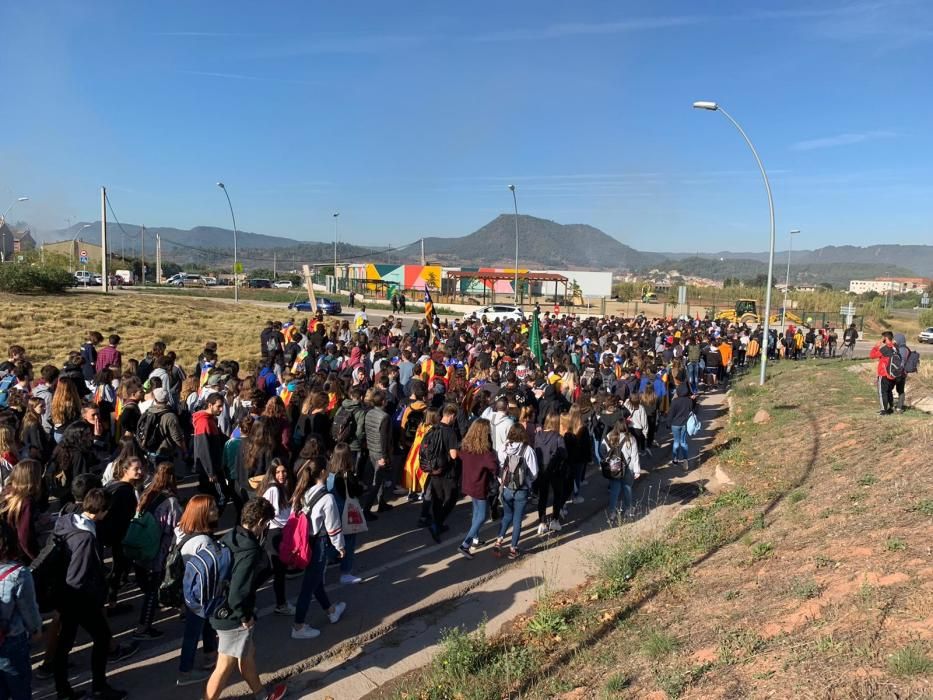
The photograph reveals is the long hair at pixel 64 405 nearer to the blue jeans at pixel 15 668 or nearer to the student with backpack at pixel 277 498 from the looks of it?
the student with backpack at pixel 277 498

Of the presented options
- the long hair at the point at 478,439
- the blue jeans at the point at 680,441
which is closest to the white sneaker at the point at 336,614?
Result: the long hair at the point at 478,439

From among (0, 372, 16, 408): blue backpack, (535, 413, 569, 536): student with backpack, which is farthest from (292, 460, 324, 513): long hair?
(0, 372, 16, 408): blue backpack

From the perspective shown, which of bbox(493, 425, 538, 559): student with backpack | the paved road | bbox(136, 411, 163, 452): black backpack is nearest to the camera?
the paved road

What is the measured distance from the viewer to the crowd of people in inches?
175

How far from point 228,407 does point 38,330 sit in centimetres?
1859

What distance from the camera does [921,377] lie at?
17953mm

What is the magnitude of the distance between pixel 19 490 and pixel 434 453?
3.83 metres

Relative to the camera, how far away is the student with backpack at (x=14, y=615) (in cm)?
379

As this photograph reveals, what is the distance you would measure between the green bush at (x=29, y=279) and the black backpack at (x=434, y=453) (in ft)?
123

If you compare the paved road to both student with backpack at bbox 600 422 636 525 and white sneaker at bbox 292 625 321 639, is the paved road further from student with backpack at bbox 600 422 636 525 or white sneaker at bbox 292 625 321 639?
student with backpack at bbox 600 422 636 525

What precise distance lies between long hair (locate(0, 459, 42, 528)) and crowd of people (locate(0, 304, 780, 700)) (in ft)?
0.04

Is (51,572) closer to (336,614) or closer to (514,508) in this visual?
(336,614)

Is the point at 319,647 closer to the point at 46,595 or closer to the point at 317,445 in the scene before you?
the point at 317,445

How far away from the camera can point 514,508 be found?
7.46 m
